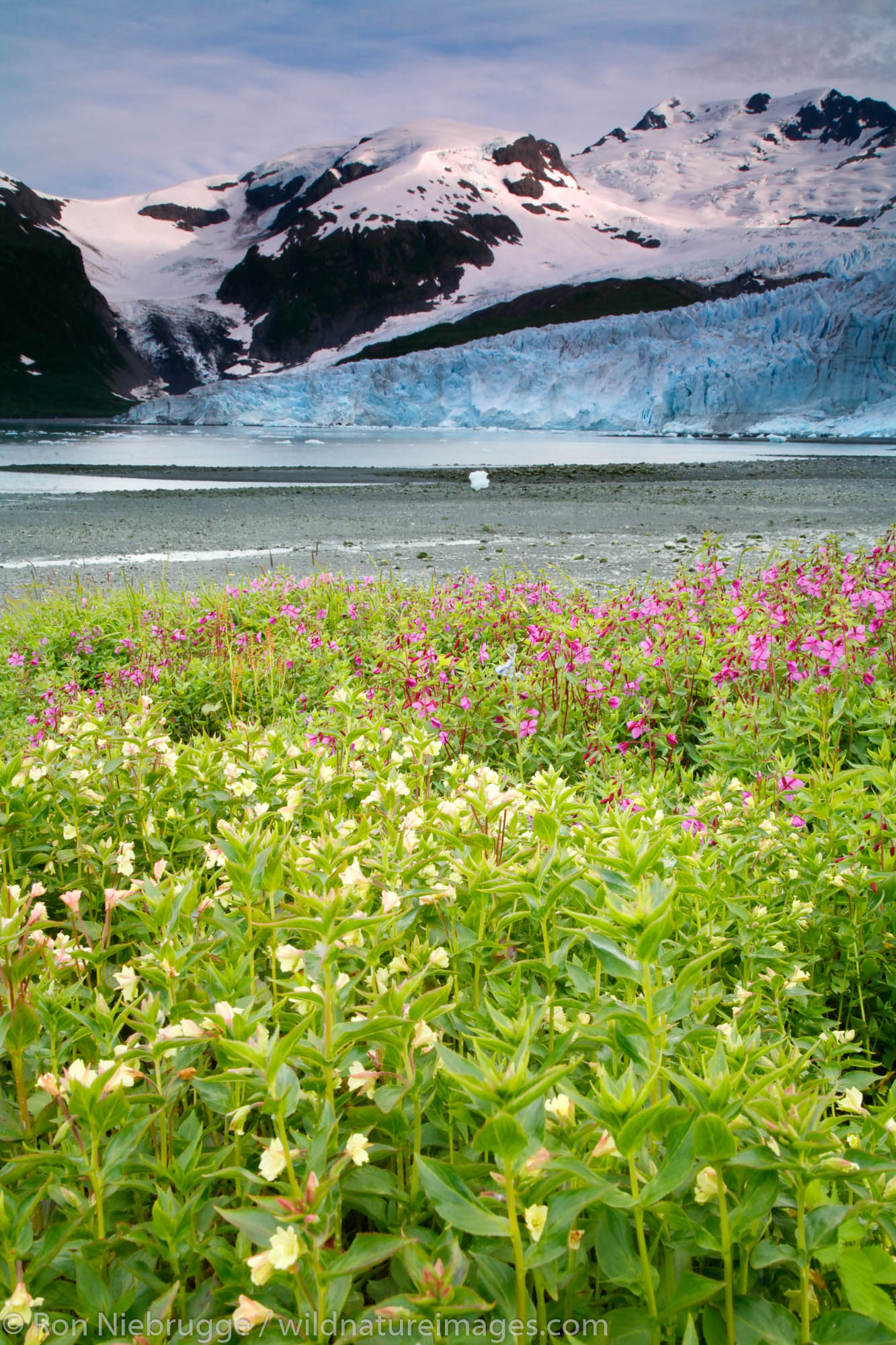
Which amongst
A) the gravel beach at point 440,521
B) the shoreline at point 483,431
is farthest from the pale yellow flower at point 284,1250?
the shoreline at point 483,431

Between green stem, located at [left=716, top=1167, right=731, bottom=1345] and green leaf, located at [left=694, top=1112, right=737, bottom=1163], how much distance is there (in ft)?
0.09

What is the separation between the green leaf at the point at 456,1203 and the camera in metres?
0.88

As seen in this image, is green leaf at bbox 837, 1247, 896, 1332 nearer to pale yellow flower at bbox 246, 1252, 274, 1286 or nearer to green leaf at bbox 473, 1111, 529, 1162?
green leaf at bbox 473, 1111, 529, 1162

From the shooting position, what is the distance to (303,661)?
546cm

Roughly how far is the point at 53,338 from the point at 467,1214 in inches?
7247

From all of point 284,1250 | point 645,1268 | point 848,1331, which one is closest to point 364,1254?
point 284,1250

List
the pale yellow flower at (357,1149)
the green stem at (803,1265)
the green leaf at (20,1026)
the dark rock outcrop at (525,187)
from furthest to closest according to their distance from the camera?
1. the dark rock outcrop at (525,187)
2. the green leaf at (20,1026)
3. the pale yellow flower at (357,1149)
4. the green stem at (803,1265)

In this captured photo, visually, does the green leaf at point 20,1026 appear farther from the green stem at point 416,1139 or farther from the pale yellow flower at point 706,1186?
the pale yellow flower at point 706,1186

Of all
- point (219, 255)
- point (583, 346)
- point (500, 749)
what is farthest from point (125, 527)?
point (219, 255)

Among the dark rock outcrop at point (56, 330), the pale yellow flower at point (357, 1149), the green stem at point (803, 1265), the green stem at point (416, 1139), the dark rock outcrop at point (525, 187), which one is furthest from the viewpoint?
the dark rock outcrop at point (525, 187)

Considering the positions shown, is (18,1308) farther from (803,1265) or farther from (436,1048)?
(803,1265)

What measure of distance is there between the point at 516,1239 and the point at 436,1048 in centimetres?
37

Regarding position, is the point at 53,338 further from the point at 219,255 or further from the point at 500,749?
the point at 500,749

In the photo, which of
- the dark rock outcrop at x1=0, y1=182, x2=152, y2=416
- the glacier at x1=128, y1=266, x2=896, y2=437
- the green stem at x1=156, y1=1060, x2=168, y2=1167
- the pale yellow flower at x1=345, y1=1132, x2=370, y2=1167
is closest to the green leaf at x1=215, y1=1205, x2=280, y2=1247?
the pale yellow flower at x1=345, y1=1132, x2=370, y2=1167
